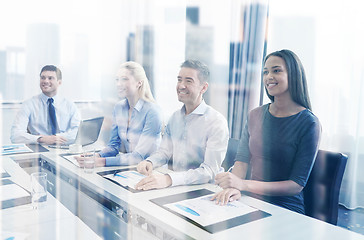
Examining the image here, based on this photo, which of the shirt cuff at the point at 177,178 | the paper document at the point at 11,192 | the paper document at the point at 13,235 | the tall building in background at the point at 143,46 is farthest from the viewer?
the tall building in background at the point at 143,46

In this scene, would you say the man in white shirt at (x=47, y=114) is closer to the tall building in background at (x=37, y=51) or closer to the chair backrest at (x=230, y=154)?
the tall building in background at (x=37, y=51)

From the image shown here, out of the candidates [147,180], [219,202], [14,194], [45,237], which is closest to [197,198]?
[219,202]

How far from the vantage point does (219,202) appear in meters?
0.85

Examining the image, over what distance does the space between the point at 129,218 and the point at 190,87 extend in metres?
0.61

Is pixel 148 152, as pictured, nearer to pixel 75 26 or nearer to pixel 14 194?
pixel 14 194

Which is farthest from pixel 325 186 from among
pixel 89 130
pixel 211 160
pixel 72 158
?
pixel 89 130

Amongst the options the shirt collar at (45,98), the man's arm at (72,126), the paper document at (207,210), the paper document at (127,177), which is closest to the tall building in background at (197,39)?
the man's arm at (72,126)

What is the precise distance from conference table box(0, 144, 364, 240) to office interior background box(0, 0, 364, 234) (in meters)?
0.75

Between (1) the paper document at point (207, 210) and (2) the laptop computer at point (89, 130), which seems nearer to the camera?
(1) the paper document at point (207, 210)

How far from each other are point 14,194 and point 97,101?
73.3 inches

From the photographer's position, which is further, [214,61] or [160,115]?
[214,61]

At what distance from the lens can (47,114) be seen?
72.6 inches

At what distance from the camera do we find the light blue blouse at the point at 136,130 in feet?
4.83

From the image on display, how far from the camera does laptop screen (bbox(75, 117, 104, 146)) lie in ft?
5.33
